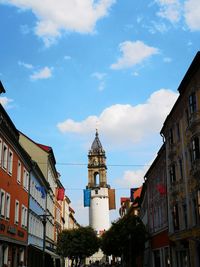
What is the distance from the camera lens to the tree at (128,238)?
5034 centimetres

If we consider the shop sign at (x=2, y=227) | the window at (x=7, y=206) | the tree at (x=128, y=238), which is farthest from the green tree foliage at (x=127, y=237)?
the shop sign at (x=2, y=227)

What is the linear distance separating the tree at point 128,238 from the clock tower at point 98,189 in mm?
65178

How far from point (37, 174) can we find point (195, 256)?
74.1 ft

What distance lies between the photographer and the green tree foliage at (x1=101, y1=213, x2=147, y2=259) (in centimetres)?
5034

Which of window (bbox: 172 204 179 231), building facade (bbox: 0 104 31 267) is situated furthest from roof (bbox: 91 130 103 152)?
window (bbox: 172 204 179 231)

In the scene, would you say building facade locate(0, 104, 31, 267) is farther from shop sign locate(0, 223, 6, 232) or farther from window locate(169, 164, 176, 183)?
window locate(169, 164, 176, 183)

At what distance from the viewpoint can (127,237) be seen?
169 feet

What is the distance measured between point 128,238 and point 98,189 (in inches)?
2774

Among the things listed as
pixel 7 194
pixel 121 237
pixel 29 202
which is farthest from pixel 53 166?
pixel 7 194

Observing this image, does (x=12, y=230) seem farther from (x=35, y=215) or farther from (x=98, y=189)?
(x=98, y=189)

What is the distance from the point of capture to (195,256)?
96.1 ft

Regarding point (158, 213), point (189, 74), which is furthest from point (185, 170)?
point (158, 213)

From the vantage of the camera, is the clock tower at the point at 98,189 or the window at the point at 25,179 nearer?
the window at the point at 25,179

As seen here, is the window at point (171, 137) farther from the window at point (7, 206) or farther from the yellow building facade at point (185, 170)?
the window at point (7, 206)
